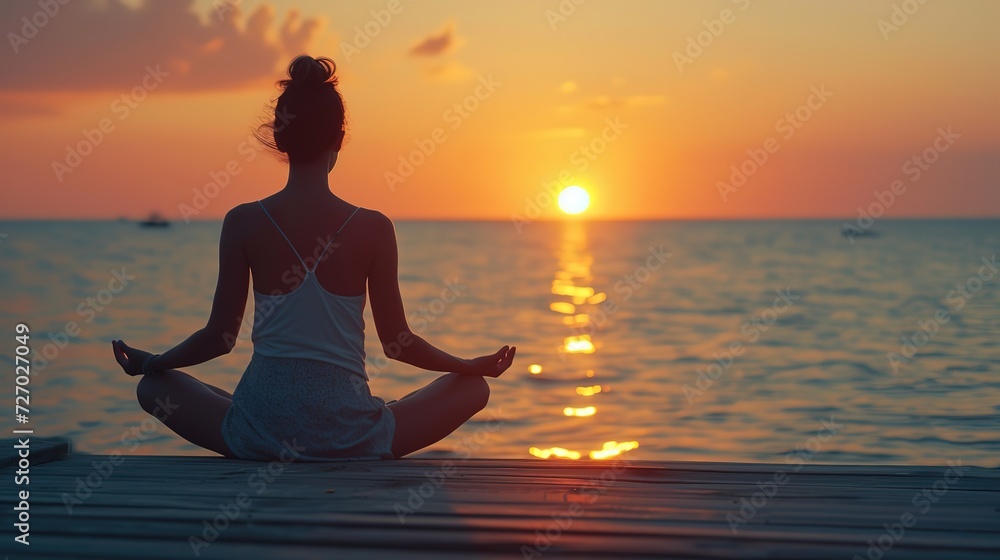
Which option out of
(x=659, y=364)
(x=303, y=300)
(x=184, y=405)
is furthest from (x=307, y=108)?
(x=659, y=364)

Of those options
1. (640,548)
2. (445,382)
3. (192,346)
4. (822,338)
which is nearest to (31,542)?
(192,346)

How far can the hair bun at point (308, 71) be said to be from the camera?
3.68 meters

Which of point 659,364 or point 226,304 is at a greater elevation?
point 659,364

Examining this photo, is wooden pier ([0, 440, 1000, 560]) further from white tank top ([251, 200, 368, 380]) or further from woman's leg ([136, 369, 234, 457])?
white tank top ([251, 200, 368, 380])

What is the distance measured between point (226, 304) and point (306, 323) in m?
0.32

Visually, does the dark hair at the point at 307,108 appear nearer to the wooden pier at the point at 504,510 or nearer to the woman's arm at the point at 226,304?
the woman's arm at the point at 226,304

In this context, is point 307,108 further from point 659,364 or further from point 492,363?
point 659,364

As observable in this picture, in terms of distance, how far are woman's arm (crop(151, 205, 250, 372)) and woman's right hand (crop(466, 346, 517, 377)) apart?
0.97m

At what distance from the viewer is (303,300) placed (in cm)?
377

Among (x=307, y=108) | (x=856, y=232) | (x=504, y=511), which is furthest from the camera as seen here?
(x=856, y=232)

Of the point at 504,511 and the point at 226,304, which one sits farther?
the point at 226,304

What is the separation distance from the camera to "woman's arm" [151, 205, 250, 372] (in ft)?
12.4

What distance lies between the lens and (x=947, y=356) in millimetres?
13484

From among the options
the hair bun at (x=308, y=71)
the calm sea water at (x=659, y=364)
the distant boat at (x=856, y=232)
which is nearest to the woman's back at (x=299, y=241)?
the hair bun at (x=308, y=71)
